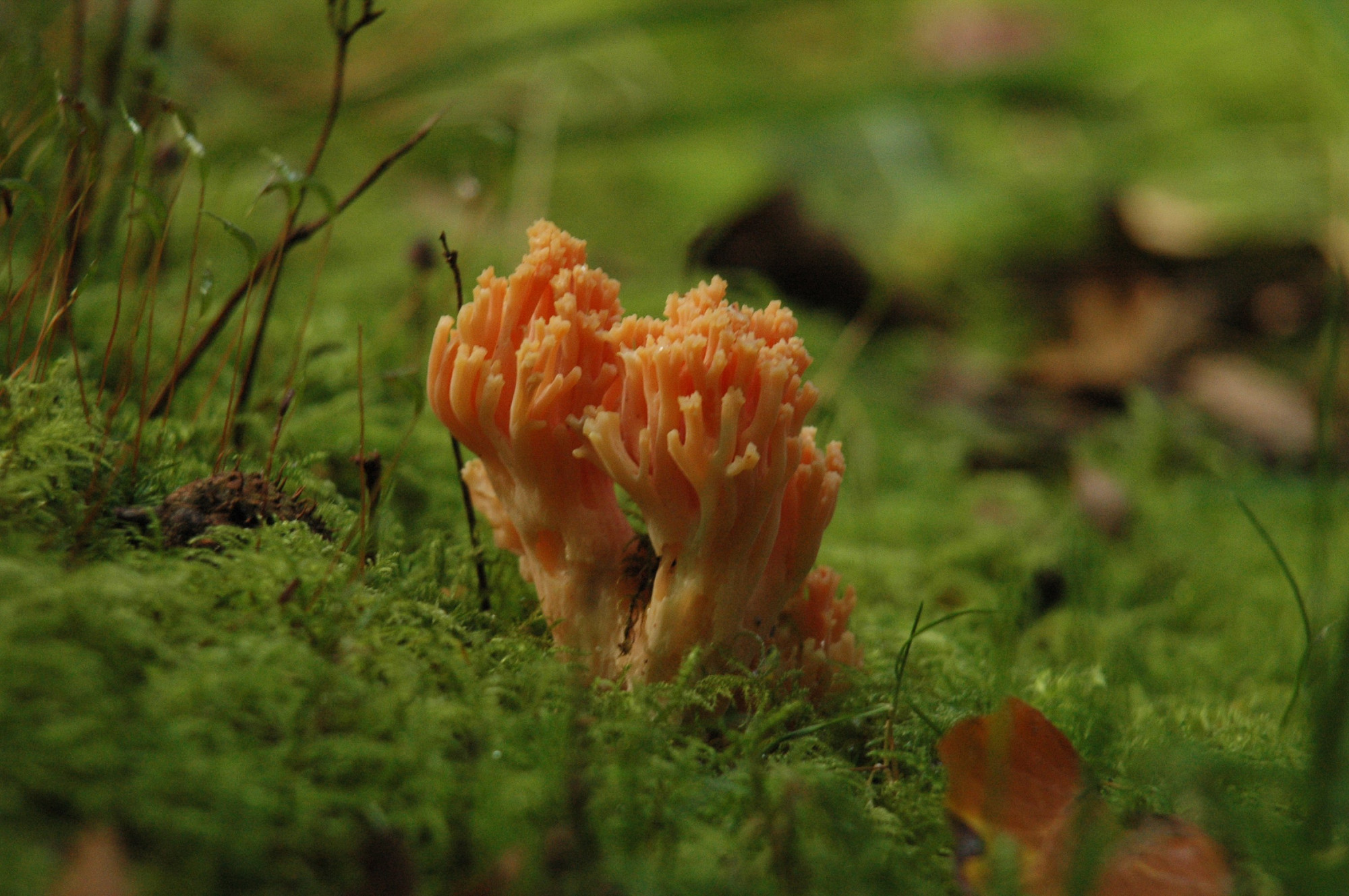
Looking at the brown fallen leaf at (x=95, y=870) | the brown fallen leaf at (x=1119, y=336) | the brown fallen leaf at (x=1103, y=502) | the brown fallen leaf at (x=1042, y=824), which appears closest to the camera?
the brown fallen leaf at (x=95, y=870)

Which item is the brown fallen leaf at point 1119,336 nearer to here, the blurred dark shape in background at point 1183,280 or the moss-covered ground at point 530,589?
the blurred dark shape in background at point 1183,280

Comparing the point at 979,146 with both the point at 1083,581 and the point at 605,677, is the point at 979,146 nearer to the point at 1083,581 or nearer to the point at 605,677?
the point at 1083,581

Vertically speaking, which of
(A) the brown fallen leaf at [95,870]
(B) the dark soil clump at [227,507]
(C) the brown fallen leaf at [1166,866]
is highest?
(B) the dark soil clump at [227,507]

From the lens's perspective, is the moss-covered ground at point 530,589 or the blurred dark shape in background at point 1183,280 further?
the blurred dark shape in background at point 1183,280

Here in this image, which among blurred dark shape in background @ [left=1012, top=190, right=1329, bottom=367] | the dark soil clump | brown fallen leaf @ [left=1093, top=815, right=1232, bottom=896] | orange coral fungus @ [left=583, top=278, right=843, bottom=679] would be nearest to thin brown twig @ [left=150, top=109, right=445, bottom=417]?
the dark soil clump

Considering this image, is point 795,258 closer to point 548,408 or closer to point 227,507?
point 548,408

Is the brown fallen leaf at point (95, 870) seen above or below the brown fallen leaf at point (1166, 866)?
above

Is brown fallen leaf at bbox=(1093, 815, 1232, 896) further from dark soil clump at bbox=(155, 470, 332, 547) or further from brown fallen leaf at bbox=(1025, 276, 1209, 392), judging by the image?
brown fallen leaf at bbox=(1025, 276, 1209, 392)

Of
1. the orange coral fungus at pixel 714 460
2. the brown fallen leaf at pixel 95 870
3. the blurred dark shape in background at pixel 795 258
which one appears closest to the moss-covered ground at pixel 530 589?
the brown fallen leaf at pixel 95 870
